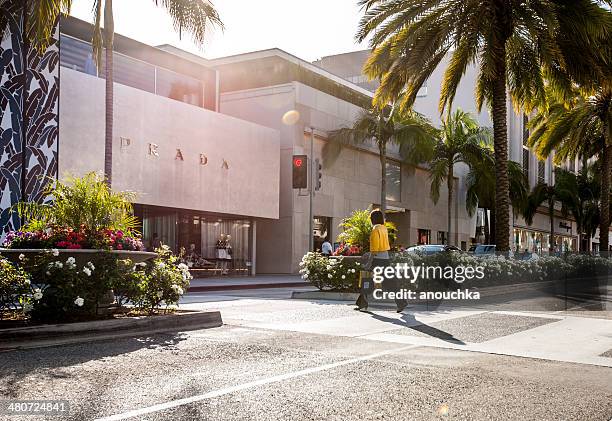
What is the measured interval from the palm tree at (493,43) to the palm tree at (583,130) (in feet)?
28.2

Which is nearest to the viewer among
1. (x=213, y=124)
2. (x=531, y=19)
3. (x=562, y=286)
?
(x=562, y=286)

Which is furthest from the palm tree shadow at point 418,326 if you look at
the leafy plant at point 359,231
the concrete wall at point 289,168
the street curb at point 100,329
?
the concrete wall at point 289,168

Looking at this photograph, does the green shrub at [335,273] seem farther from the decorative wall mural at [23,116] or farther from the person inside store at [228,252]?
the person inside store at [228,252]

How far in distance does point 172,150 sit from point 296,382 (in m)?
21.5

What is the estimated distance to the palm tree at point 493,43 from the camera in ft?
56.7

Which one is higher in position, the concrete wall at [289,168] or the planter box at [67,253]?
the concrete wall at [289,168]

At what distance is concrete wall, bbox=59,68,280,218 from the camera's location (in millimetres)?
22000

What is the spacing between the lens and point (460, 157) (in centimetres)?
4244

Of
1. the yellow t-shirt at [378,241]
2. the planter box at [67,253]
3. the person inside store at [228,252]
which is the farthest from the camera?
the person inside store at [228,252]

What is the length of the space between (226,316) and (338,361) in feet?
14.5

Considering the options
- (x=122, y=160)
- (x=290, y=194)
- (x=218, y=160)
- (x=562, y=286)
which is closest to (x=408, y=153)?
(x=290, y=194)

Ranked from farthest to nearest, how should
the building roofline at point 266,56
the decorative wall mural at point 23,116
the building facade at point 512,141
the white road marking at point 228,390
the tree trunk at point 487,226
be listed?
the building facade at point 512,141, the tree trunk at point 487,226, the building roofline at point 266,56, the decorative wall mural at point 23,116, the white road marking at point 228,390

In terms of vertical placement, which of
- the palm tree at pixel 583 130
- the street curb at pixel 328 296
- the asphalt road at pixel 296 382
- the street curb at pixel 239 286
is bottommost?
the street curb at pixel 239 286

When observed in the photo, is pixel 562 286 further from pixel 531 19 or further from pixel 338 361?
pixel 338 361
